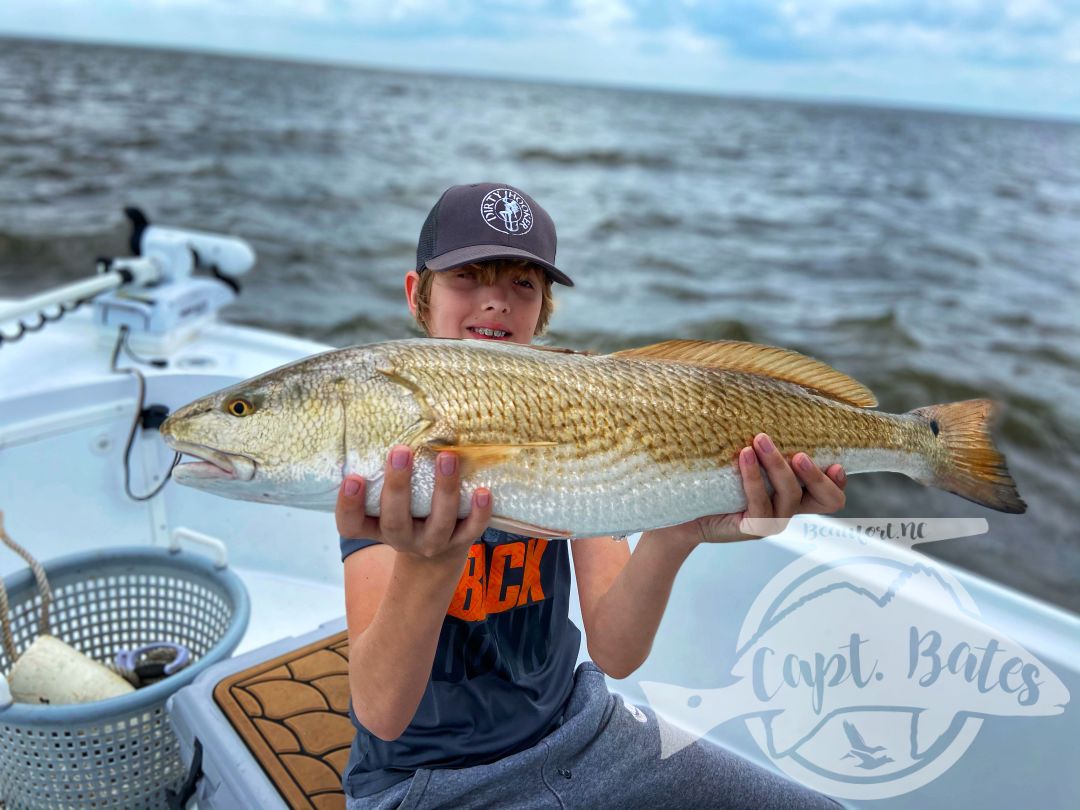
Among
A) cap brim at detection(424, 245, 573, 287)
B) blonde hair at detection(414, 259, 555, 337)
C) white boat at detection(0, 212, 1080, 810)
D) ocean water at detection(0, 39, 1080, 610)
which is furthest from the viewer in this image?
ocean water at detection(0, 39, 1080, 610)

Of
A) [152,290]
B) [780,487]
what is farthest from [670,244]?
[780,487]

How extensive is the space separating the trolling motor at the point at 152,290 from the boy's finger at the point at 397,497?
308 centimetres

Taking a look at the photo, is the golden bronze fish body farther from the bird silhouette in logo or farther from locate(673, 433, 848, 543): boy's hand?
the bird silhouette in logo

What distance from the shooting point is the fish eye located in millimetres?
1542

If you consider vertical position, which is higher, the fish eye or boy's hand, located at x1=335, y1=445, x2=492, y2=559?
the fish eye

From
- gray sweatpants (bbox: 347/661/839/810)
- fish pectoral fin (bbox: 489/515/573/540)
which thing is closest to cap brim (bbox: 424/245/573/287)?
fish pectoral fin (bbox: 489/515/573/540)

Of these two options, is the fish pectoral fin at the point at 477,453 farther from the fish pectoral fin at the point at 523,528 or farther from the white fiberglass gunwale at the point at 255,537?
the white fiberglass gunwale at the point at 255,537

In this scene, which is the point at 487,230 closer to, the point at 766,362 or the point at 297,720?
the point at 766,362

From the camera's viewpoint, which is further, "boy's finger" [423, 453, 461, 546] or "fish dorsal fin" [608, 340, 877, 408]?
"fish dorsal fin" [608, 340, 877, 408]

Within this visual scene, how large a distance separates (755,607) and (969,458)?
133 centimetres

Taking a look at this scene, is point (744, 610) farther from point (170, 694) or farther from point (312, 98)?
point (312, 98)

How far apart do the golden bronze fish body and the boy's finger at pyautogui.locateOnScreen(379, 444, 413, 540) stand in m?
0.03

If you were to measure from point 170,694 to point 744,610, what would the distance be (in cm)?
205

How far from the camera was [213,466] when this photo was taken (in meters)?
1.51
